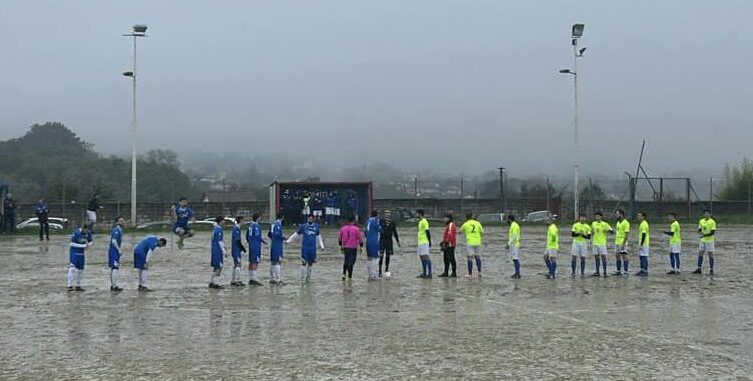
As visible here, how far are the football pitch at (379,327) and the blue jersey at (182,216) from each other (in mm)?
4038

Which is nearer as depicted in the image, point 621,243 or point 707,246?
point 621,243

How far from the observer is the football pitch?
9.16m

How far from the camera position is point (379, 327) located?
11.9 meters

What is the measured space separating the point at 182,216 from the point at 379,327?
1403cm

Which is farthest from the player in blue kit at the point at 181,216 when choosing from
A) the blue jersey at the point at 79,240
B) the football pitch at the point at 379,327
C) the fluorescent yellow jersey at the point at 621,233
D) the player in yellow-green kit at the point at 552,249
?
the fluorescent yellow jersey at the point at 621,233

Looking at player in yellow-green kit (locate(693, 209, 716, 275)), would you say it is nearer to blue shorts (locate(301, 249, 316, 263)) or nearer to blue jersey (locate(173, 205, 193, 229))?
blue shorts (locate(301, 249, 316, 263))

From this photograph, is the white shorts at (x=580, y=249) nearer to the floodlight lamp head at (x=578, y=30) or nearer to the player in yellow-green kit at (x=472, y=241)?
the player in yellow-green kit at (x=472, y=241)

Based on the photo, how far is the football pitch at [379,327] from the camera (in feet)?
30.1

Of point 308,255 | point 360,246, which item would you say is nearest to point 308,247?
point 308,255

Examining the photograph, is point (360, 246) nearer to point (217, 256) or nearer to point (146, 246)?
point (217, 256)

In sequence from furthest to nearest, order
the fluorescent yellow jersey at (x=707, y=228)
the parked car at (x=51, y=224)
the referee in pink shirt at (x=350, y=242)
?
the parked car at (x=51, y=224) < the fluorescent yellow jersey at (x=707, y=228) < the referee in pink shirt at (x=350, y=242)

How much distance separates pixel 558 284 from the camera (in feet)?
58.1

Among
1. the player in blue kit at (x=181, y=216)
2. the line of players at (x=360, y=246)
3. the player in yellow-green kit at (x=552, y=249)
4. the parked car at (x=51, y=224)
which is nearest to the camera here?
the line of players at (x=360, y=246)

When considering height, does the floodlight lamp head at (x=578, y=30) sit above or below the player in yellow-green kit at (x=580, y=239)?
above
